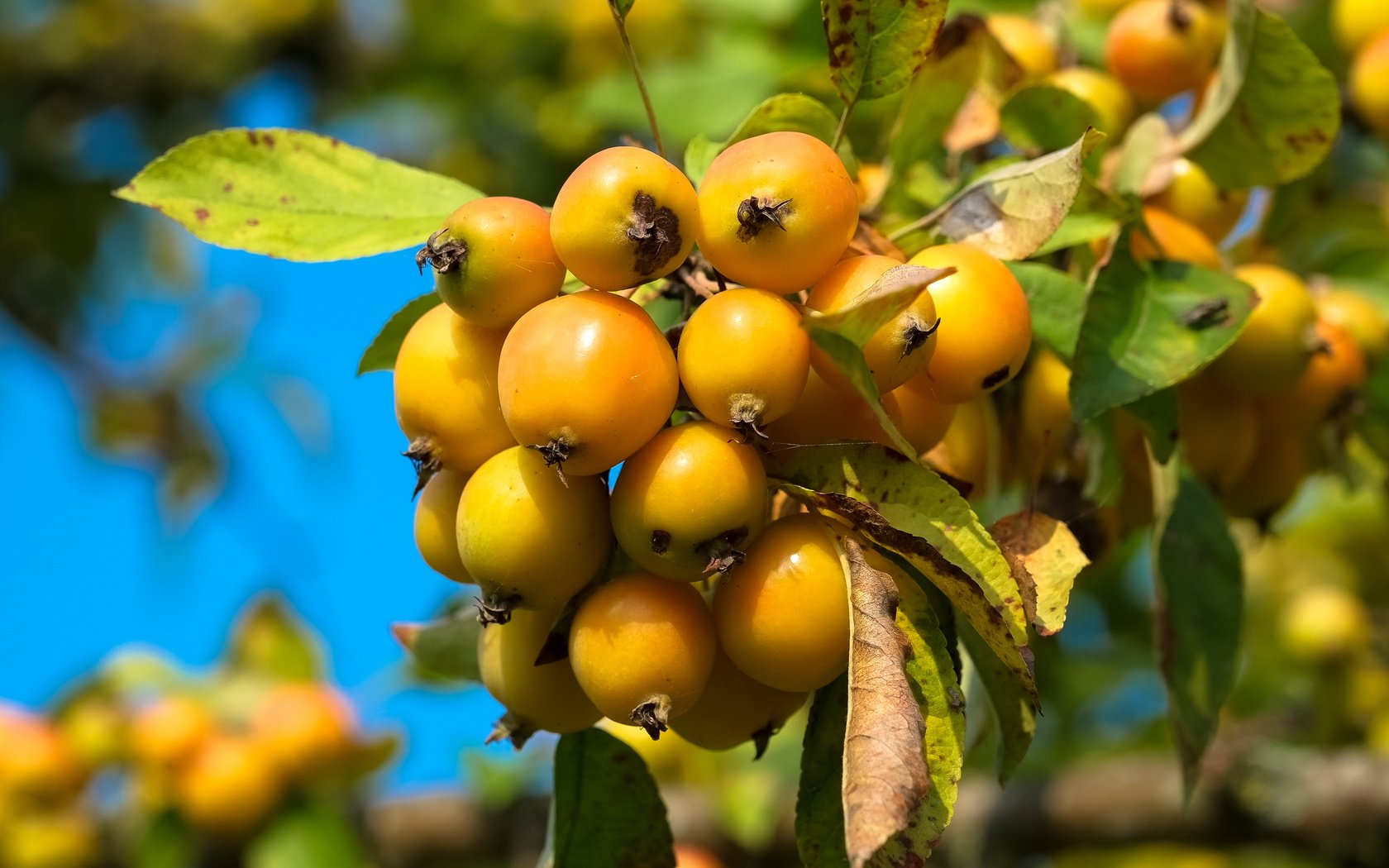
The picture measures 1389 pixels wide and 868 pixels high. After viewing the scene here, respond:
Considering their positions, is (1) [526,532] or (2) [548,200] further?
(2) [548,200]

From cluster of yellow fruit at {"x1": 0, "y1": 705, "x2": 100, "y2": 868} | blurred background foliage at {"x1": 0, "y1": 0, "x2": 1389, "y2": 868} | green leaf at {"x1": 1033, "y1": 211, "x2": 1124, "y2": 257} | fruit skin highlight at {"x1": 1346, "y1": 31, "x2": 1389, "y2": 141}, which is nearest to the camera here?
green leaf at {"x1": 1033, "y1": 211, "x2": 1124, "y2": 257}

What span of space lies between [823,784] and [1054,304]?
1.45 ft

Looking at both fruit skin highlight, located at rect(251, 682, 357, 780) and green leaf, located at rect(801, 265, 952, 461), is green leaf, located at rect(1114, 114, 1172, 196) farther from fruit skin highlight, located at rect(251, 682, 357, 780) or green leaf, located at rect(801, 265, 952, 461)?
fruit skin highlight, located at rect(251, 682, 357, 780)

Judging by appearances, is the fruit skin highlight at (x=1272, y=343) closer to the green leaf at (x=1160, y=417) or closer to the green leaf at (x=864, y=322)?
the green leaf at (x=1160, y=417)

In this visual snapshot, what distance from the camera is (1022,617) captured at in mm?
732

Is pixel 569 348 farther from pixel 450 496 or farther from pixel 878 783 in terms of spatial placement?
pixel 878 783

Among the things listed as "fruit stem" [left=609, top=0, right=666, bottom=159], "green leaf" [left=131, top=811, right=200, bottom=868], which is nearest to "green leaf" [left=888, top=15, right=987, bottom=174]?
"fruit stem" [left=609, top=0, right=666, bottom=159]

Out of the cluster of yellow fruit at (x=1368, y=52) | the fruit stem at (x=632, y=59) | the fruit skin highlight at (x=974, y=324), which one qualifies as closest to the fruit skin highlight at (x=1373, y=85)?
the cluster of yellow fruit at (x=1368, y=52)

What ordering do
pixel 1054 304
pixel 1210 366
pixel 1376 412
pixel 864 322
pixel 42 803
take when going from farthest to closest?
pixel 42 803 → pixel 1376 412 → pixel 1210 366 → pixel 1054 304 → pixel 864 322

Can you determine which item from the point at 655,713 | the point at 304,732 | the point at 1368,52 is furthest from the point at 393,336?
the point at 304,732

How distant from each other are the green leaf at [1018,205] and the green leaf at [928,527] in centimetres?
21

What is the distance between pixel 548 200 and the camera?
9.27 ft

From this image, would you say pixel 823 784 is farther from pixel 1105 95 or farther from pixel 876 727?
pixel 1105 95

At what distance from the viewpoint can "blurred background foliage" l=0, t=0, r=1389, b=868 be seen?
169 cm
